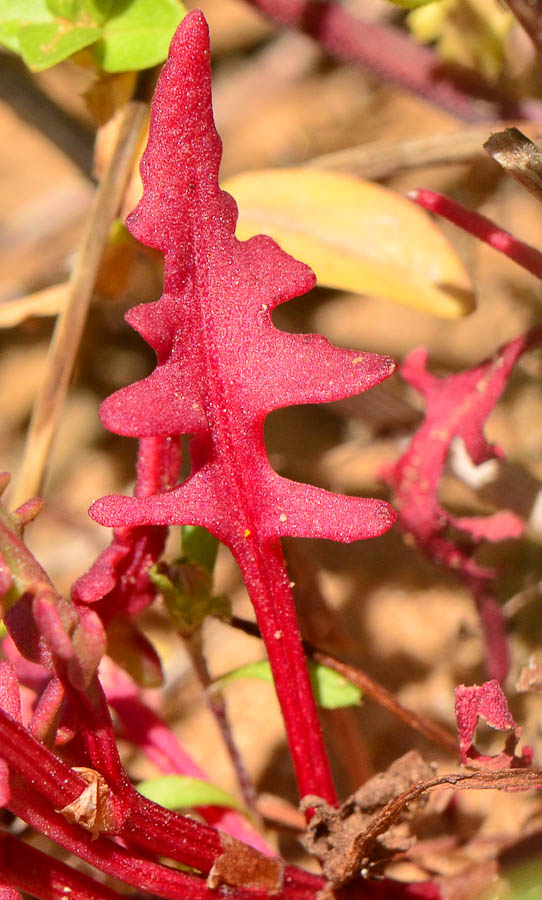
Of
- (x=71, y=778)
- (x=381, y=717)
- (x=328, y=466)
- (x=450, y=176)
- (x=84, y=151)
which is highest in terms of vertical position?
(x=450, y=176)

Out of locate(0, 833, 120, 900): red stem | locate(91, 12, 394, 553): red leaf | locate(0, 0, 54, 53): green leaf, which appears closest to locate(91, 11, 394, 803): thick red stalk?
locate(91, 12, 394, 553): red leaf

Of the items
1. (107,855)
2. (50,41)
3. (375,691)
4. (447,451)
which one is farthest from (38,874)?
(50,41)

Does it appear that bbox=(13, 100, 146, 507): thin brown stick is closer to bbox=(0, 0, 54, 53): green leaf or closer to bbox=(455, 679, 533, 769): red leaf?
bbox=(0, 0, 54, 53): green leaf

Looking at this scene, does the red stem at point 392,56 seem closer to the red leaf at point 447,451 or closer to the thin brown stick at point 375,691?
the red leaf at point 447,451

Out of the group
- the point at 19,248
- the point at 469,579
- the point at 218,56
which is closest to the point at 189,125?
the point at 469,579

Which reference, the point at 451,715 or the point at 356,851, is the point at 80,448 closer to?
the point at 451,715

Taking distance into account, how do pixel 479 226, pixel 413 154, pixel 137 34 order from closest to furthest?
pixel 479 226 < pixel 137 34 < pixel 413 154

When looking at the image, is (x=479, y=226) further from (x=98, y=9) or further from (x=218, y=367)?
(x=98, y=9)
